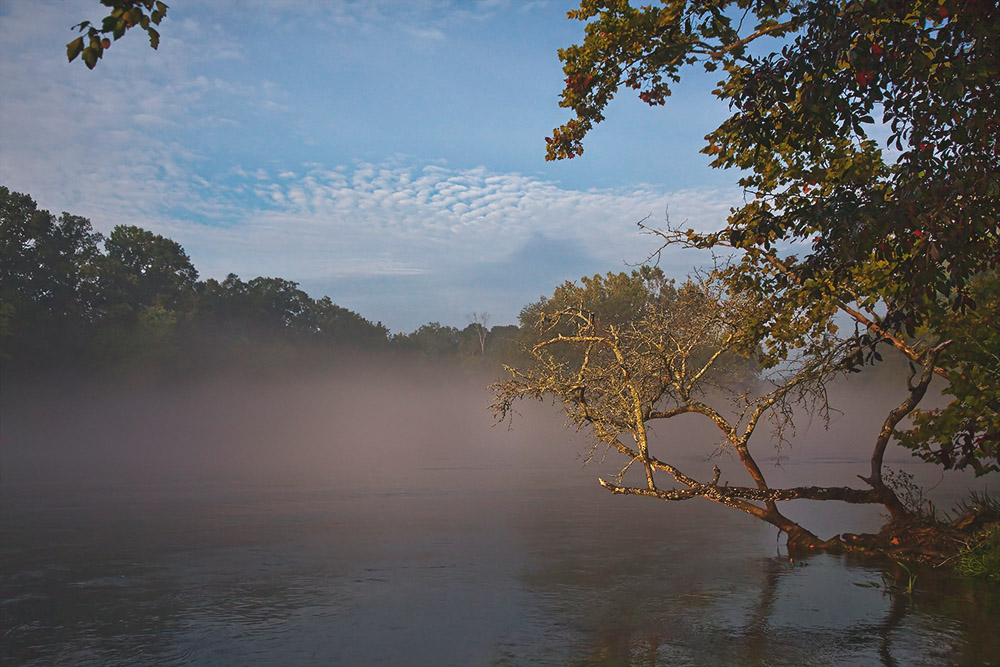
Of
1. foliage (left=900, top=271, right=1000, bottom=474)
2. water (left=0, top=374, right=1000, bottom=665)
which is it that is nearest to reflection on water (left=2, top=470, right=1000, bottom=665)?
water (left=0, top=374, right=1000, bottom=665)

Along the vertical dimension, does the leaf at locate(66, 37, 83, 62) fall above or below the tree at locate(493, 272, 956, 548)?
above

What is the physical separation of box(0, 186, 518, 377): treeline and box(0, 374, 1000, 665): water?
35012 mm

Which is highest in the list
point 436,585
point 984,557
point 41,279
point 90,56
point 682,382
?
point 41,279

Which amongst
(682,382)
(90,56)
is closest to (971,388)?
(682,382)

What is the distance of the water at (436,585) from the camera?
10.4 metres

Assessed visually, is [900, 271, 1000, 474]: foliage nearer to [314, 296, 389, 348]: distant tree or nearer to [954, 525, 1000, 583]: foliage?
[954, 525, 1000, 583]: foliage

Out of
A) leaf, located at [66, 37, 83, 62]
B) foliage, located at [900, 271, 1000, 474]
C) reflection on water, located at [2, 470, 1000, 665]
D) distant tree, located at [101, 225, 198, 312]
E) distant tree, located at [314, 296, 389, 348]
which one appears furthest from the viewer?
distant tree, located at [314, 296, 389, 348]

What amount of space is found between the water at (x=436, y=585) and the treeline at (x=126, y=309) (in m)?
35.0

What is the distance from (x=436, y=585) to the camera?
14.3 m

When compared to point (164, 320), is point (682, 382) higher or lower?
lower

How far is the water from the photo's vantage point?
10383 mm

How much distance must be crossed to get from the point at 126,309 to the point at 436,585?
6302 cm

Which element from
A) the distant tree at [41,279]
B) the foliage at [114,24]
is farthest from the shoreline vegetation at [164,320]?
the foliage at [114,24]

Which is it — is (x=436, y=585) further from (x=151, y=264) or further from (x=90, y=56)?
(x=151, y=264)
